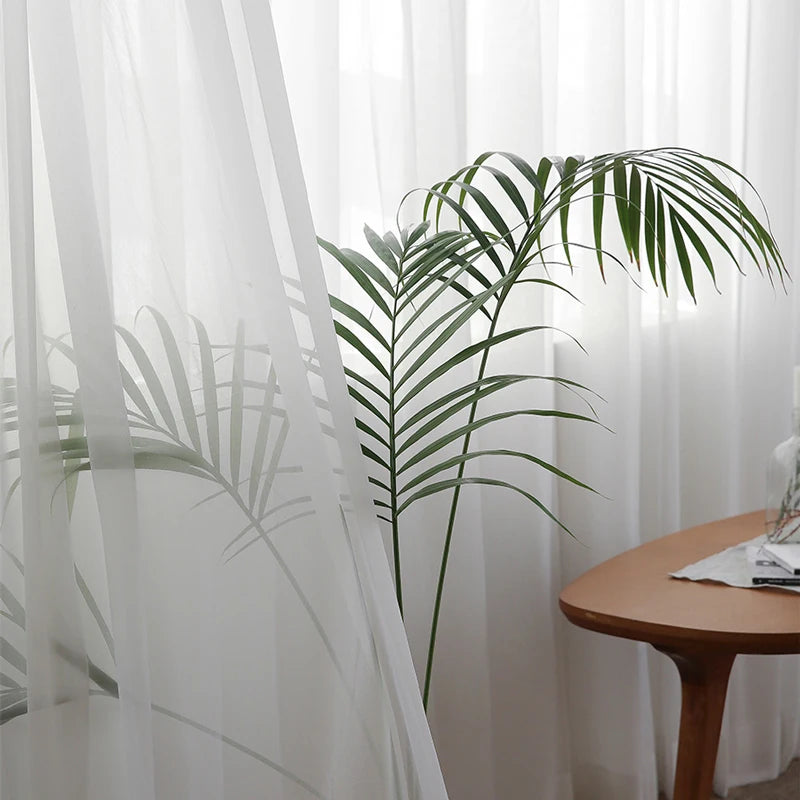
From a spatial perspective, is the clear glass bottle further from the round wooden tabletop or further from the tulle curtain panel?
the tulle curtain panel

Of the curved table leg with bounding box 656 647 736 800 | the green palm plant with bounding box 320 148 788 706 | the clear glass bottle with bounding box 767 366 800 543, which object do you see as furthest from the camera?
the clear glass bottle with bounding box 767 366 800 543

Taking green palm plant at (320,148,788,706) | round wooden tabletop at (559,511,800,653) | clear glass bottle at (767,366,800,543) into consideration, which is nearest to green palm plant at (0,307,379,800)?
green palm plant at (320,148,788,706)

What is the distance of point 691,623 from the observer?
41.8 inches

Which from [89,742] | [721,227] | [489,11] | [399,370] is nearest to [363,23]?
[489,11]

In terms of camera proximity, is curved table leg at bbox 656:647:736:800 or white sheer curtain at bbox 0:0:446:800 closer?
white sheer curtain at bbox 0:0:446:800

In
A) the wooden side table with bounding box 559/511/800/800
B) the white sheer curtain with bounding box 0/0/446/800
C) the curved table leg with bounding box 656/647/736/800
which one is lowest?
the curved table leg with bounding box 656/647/736/800

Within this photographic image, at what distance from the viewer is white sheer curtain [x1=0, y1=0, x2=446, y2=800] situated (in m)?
0.62

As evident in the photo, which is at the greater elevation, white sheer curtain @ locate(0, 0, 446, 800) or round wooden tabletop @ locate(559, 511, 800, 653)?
white sheer curtain @ locate(0, 0, 446, 800)

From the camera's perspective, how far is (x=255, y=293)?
693 millimetres

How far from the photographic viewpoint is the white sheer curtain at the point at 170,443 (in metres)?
0.62

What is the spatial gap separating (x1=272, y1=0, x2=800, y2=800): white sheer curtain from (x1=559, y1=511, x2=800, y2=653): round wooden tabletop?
0.62ft

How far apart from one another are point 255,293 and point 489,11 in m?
0.83

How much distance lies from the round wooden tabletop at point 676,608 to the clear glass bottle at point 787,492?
10cm

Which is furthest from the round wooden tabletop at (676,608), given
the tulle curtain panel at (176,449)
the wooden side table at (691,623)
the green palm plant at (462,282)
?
the tulle curtain panel at (176,449)
